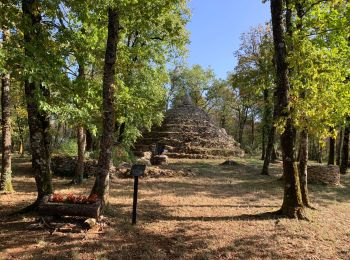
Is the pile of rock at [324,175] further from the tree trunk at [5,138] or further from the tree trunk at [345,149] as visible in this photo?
the tree trunk at [5,138]

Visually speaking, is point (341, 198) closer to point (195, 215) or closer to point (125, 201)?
point (195, 215)

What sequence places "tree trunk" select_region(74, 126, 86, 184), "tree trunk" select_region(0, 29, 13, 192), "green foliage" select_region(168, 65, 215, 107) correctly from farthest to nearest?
"green foliage" select_region(168, 65, 215, 107), "tree trunk" select_region(74, 126, 86, 184), "tree trunk" select_region(0, 29, 13, 192)

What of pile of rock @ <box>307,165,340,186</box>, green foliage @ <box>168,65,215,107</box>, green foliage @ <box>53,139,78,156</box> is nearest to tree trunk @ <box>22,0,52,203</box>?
green foliage @ <box>53,139,78,156</box>

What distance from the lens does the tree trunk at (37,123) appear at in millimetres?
8320

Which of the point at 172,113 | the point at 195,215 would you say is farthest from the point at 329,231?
the point at 172,113

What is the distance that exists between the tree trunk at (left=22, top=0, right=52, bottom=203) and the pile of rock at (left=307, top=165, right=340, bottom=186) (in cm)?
1289

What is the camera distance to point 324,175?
16.7m

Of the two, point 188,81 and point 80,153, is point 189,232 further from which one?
point 188,81

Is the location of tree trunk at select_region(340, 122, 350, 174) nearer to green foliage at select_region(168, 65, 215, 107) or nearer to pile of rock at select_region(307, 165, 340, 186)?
pile of rock at select_region(307, 165, 340, 186)

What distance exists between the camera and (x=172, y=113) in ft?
127

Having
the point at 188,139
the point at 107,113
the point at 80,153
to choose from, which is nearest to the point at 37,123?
the point at 107,113

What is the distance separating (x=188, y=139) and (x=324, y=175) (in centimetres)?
1799

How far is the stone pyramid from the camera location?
31562 millimetres

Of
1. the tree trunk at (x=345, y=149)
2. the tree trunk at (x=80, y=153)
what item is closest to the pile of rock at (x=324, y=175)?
the tree trunk at (x=345, y=149)
